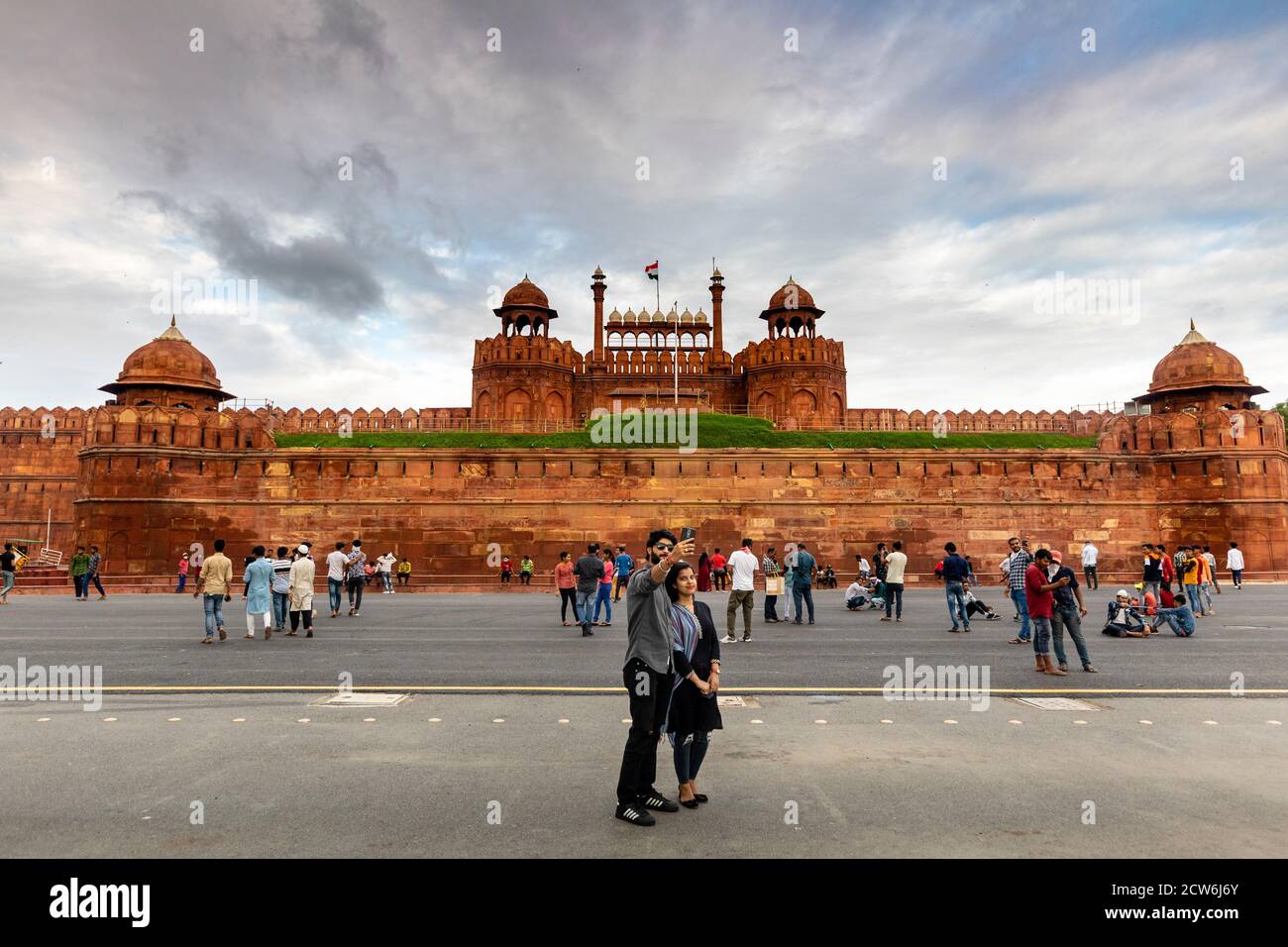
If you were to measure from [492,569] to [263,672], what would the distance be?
1980 cm

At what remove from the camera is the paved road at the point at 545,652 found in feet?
28.4

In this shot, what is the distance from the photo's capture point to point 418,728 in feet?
20.7

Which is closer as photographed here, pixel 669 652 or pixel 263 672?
pixel 669 652

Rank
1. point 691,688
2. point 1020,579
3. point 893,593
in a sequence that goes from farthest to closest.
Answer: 1. point 893,593
2. point 1020,579
3. point 691,688

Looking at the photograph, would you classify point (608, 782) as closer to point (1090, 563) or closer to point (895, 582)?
point (895, 582)

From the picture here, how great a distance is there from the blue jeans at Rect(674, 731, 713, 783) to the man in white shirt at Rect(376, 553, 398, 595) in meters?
22.6

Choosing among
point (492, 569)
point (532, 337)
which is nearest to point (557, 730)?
point (492, 569)

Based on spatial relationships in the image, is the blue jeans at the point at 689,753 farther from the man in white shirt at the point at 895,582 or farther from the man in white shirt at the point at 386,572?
the man in white shirt at the point at 386,572

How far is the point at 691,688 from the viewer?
4.62 metres

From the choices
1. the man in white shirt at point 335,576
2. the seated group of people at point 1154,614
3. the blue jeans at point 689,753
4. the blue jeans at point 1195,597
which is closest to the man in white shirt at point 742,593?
the seated group of people at point 1154,614

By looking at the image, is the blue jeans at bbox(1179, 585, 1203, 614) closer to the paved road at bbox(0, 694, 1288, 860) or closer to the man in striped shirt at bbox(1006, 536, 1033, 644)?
the man in striped shirt at bbox(1006, 536, 1033, 644)

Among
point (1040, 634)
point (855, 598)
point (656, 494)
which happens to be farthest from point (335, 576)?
point (656, 494)

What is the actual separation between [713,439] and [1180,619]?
2129 centimetres
